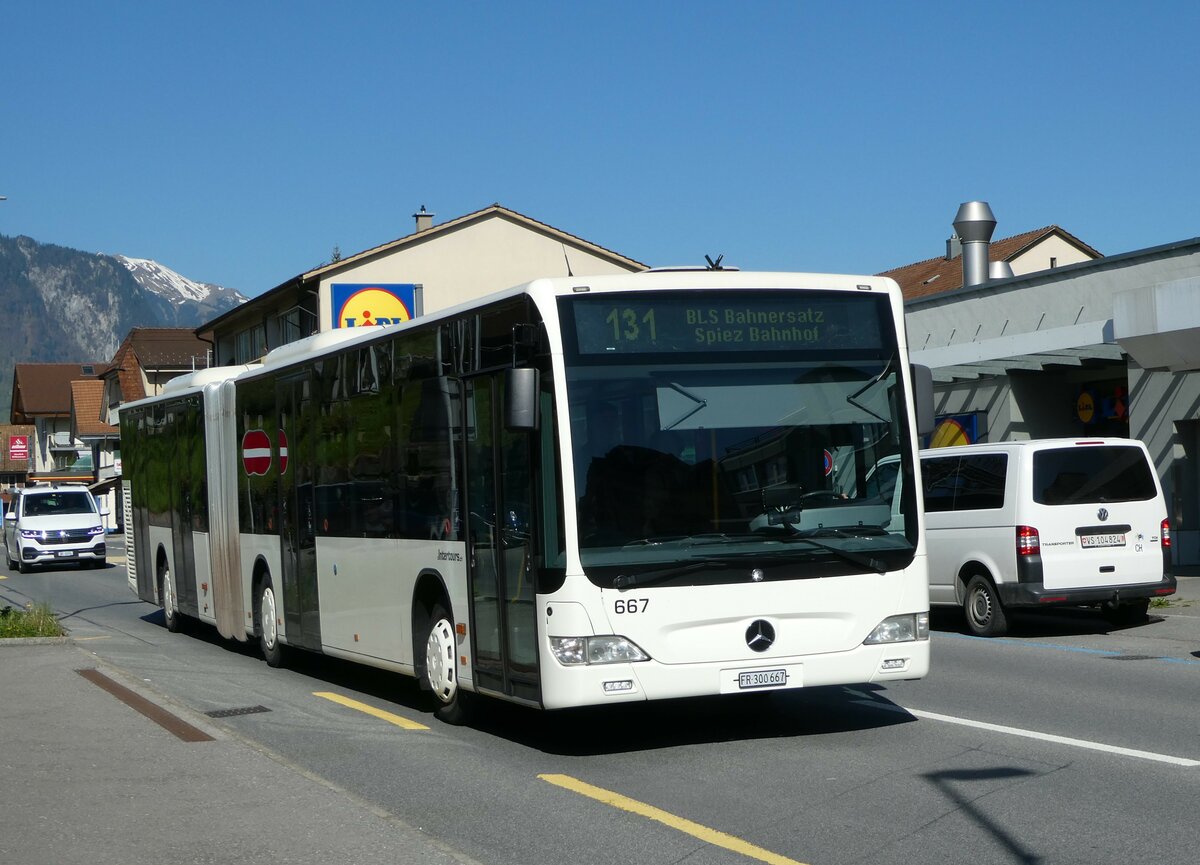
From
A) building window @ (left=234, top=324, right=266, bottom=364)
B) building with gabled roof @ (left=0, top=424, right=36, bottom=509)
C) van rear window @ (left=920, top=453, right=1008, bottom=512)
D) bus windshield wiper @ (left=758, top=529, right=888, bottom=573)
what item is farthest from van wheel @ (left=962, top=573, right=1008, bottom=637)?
building with gabled roof @ (left=0, top=424, right=36, bottom=509)

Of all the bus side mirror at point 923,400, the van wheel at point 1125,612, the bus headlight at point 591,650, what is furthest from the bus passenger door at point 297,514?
the van wheel at point 1125,612

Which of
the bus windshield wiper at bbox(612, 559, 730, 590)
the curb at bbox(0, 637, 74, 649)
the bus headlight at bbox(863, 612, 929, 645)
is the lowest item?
the curb at bbox(0, 637, 74, 649)

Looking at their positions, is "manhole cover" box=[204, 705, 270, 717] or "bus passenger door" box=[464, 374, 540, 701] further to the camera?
"manhole cover" box=[204, 705, 270, 717]

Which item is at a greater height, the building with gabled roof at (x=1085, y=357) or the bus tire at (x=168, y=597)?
the building with gabled roof at (x=1085, y=357)

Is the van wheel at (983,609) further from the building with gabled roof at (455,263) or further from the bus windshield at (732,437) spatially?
the building with gabled roof at (455,263)

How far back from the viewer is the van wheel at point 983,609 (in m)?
16.7

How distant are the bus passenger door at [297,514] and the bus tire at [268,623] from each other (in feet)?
1.48

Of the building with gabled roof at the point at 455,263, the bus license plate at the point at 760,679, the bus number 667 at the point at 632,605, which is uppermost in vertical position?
the building with gabled roof at the point at 455,263

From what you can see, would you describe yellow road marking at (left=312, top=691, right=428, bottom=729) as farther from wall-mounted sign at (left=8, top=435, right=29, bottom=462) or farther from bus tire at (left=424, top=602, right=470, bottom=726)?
wall-mounted sign at (left=8, top=435, right=29, bottom=462)

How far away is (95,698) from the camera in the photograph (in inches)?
488

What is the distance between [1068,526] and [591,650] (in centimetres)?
860

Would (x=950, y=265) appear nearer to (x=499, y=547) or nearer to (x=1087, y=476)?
(x=1087, y=476)

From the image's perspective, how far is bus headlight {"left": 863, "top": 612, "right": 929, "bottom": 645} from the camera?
968 cm

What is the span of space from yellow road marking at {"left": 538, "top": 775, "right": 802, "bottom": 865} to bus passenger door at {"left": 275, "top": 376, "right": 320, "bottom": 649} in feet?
19.0
